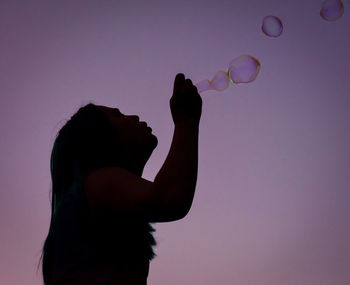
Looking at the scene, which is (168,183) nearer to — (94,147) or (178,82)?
(178,82)

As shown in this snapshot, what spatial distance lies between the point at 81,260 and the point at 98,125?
659 millimetres

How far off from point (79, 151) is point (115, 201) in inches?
20.2

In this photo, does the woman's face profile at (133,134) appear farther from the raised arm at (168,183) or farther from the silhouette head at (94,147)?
the raised arm at (168,183)

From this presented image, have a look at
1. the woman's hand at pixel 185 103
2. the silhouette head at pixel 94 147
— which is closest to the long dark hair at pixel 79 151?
the silhouette head at pixel 94 147

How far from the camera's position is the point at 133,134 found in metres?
1.85

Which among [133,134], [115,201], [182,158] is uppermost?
[133,134]

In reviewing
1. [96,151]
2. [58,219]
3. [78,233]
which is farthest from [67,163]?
[78,233]

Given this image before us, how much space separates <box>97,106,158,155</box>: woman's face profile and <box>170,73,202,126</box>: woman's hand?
0.37 metres

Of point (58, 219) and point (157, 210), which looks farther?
point (58, 219)

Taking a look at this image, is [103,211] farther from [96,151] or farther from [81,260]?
[96,151]

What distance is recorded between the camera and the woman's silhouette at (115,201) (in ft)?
4.26

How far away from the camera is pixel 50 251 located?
64.9 inches

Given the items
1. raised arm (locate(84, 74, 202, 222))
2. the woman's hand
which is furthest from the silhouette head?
the woman's hand

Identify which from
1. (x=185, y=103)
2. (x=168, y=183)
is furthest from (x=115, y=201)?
(x=185, y=103)
